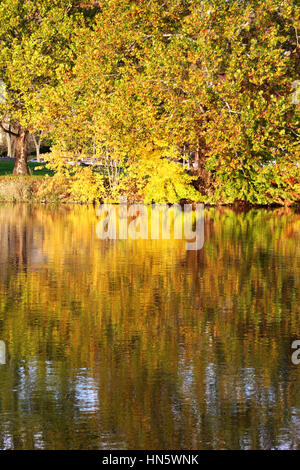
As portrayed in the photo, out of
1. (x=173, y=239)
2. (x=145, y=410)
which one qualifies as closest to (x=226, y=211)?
(x=173, y=239)

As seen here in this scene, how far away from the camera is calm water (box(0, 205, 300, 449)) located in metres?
7.73

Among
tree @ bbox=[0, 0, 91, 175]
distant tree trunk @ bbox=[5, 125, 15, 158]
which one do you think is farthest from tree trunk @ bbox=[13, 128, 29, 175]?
distant tree trunk @ bbox=[5, 125, 15, 158]

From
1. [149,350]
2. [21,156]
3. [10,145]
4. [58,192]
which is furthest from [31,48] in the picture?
[10,145]

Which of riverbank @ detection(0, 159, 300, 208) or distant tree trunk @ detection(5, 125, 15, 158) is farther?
distant tree trunk @ detection(5, 125, 15, 158)

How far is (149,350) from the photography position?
10.7m

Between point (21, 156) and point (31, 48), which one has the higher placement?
point (31, 48)

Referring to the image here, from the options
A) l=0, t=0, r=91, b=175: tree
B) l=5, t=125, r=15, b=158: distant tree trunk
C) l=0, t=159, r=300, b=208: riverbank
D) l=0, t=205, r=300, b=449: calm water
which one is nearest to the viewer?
l=0, t=205, r=300, b=449: calm water

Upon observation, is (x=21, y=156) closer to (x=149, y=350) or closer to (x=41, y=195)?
(x=41, y=195)

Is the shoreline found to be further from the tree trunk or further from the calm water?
the calm water

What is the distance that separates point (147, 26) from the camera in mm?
39438

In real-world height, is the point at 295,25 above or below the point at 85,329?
above

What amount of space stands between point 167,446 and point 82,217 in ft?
86.9

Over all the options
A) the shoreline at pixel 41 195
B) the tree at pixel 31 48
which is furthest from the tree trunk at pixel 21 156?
the shoreline at pixel 41 195
